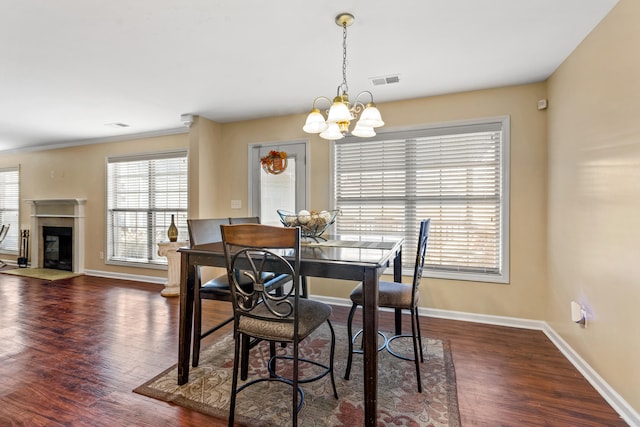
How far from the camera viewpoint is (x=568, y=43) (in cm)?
234

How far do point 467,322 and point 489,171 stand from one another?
1.56m

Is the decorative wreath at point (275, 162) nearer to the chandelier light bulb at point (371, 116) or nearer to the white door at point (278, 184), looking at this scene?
the white door at point (278, 184)

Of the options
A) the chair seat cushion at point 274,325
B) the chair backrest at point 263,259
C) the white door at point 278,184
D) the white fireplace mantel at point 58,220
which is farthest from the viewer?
the white fireplace mantel at point 58,220

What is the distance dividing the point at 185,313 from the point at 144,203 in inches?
148

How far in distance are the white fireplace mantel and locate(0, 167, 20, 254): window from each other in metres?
0.75

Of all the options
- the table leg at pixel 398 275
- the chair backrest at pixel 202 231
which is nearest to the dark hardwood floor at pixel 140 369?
the table leg at pixel 398 275

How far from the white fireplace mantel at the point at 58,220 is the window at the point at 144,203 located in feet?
2.03

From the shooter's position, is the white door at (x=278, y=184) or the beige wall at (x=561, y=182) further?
the white door at (x=278, y=184)

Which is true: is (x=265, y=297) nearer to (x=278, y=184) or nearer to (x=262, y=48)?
(x=262, y=48)

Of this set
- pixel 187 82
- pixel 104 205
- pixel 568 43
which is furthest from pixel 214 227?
pixel 104 205

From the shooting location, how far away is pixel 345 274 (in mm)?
1618

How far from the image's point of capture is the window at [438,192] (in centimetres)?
317

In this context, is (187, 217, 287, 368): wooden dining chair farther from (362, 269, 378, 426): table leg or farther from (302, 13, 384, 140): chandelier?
(302, 13, 384, 140): chandelier

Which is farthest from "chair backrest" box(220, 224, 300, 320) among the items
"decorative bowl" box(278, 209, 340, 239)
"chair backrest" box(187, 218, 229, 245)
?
"chair backrest" box(187, 218, 229, 245)
